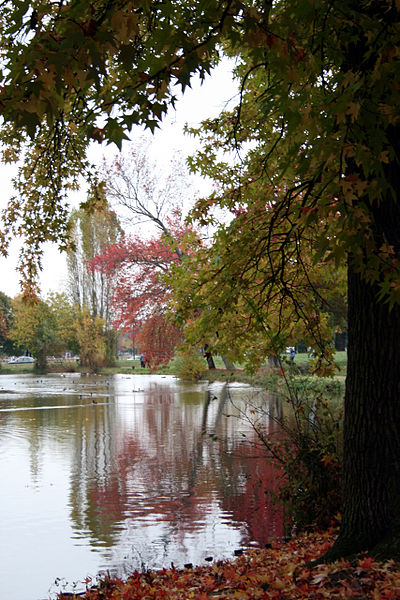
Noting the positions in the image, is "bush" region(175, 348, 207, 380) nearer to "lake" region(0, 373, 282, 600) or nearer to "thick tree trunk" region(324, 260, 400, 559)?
"lake" region(0, 373, 282, 600)

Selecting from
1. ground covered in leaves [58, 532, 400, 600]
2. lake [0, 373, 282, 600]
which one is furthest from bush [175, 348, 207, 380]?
ground covered in leaves [58, 532, 400, 600]

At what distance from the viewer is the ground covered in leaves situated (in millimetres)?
4016

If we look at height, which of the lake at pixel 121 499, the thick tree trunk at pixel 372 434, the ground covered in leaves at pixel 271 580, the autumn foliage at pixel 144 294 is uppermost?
the autumn foliage at pixel 144 294

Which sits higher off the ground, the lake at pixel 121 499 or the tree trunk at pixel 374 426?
the tree trunk at pixel 374 426

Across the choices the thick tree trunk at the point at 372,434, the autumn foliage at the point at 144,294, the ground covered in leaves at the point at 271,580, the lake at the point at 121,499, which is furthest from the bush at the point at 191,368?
the thick tree trunk at the point at 372,434

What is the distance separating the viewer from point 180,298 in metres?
7.21

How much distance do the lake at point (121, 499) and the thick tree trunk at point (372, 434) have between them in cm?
207

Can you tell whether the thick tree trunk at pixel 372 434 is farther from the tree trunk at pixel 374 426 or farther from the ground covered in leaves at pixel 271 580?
the ground covered in leaves at pixel 271 580

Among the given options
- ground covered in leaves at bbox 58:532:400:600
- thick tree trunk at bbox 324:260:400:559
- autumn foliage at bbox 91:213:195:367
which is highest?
autumn foliage at bbox 91:213:195:367

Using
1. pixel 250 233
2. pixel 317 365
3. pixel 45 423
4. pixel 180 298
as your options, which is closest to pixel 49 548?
pixel 180 298

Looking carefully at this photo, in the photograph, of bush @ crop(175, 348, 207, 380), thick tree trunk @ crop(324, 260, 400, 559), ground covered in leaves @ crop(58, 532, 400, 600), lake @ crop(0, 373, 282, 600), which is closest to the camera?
ground covered in leaves @ crop(58, 532, 400, 600)

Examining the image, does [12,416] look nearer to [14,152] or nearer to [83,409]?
[83,409]

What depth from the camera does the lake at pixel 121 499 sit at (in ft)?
21.4

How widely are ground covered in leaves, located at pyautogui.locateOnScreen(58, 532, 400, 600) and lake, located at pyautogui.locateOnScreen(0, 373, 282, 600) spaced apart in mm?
566
